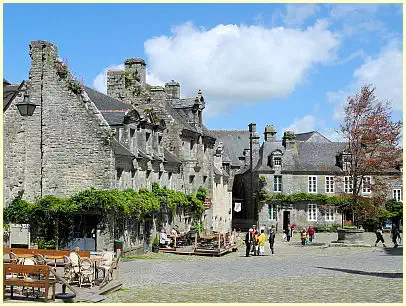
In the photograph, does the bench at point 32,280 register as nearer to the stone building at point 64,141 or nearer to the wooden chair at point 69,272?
the wooden chair at point 69,272

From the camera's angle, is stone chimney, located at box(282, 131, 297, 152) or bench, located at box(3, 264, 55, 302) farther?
stone chimney, located at box(282, 131, 297, 152)

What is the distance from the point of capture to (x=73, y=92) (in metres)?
28.2

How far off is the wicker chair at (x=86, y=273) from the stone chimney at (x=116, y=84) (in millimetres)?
23778

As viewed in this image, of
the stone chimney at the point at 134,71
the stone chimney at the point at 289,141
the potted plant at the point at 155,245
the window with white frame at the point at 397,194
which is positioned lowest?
the potted plant at the point at 155,245

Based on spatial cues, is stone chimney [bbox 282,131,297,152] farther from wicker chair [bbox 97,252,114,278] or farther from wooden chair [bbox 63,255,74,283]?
wooden chair [bbox 63,255,74,283]

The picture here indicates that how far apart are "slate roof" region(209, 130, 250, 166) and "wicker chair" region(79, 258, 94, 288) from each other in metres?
51.7

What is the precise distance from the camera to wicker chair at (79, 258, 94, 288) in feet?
52.7

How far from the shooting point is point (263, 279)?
19.5 metres

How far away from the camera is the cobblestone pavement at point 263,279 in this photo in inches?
606

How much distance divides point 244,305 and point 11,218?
1775 cm

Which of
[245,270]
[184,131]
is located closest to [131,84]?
A: [184,131]

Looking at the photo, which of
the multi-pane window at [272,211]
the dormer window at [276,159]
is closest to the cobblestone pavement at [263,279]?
the multi-pane window at [272,211]

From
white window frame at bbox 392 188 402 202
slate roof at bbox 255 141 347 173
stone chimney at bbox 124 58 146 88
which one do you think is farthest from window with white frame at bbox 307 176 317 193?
stone chimney at bbox 124 58 146 88

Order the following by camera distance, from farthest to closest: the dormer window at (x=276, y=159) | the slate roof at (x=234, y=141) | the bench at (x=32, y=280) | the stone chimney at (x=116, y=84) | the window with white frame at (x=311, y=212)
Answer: the slate roof at (x=234, y=141) < the dormer window at (x=276, y=159) < the window with white frame at (x=311, y=212) < the stone chimney at (x=116, y=84) < the bench at (x=32, y=280)
